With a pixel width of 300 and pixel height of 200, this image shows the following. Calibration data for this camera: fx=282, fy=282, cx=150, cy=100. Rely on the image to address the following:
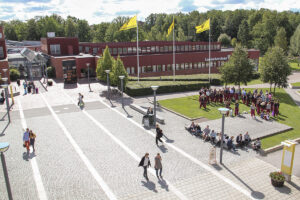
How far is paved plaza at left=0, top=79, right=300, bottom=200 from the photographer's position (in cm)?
1278

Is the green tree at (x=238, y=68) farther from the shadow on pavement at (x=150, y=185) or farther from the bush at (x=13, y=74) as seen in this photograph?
the bush at (x=13, y=74)

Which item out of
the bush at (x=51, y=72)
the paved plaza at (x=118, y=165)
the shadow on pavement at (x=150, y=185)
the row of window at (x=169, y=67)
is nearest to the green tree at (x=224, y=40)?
the row of window at (x=169, y=67)

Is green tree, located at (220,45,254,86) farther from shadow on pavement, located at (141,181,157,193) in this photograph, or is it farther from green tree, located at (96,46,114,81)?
shadow on pavement, located at (141,181,157,193)

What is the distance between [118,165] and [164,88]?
62.6 ft

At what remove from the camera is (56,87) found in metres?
38.1

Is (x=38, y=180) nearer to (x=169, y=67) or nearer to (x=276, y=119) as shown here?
(x=276, y=119)

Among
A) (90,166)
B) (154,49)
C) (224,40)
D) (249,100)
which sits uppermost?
(224,40)

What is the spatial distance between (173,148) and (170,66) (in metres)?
30.0

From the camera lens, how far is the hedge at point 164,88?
32.0 metres

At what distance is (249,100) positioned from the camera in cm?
2784

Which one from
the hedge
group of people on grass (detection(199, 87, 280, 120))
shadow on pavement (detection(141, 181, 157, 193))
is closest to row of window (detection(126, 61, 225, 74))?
the hedge

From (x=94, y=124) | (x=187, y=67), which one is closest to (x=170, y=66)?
(x=187, y=67)

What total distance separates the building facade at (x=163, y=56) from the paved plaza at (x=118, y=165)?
20.8 m

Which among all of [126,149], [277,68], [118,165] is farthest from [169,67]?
[118,165]
